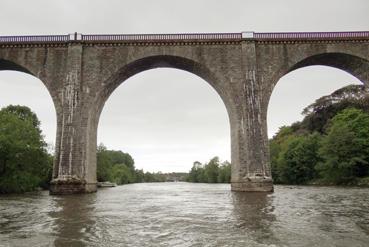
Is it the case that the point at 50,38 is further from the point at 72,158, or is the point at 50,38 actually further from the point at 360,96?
the point at 360,96

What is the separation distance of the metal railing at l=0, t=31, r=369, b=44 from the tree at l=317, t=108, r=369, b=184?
15004 millimetres

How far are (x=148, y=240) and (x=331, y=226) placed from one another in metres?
4.24

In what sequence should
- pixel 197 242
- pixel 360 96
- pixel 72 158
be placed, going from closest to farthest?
pixel 197 242
pixel 72 158
pixel 360 96

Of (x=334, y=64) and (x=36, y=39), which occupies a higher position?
(x=36, y=39)

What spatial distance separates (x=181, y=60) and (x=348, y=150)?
21.4 m

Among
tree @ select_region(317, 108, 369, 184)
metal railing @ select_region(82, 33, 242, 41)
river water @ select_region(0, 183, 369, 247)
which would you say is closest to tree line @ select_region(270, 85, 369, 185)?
tree @ select_region(317, 108, 369, 184)

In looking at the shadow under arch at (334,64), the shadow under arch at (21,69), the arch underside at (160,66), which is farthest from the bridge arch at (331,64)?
the shadow under arch at (21,69)

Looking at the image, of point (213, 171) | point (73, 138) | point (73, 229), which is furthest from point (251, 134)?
point (213, 171)

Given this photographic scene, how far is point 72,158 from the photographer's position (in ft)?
78.3

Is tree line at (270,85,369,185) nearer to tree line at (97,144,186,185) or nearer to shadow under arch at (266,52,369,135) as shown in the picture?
shadow under arch at (266,52,369,135)

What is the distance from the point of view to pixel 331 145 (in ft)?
128

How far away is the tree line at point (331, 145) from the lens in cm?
3772

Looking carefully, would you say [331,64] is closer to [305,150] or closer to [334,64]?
[334,64]

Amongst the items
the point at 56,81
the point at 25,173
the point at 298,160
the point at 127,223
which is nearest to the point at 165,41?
the point at 56,81
